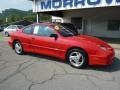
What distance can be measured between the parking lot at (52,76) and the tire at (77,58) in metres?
0.18

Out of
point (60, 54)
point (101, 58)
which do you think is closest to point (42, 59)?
point (60, 54)

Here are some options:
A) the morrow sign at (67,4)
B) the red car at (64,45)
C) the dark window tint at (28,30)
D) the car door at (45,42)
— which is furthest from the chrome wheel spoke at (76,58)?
the morrow sign at (67,4)

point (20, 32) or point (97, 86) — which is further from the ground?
point (20, 32)

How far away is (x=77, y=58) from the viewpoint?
6.55 m

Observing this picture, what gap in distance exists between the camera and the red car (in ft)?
20.6

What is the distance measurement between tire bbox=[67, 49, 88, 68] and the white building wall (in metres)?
14.7

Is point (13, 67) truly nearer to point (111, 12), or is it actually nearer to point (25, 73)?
point (25, 73)

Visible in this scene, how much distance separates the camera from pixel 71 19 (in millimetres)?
23844

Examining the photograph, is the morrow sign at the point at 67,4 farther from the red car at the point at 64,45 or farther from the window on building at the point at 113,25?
the window on building at the point at 113,25

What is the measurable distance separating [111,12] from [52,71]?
52.3 ft

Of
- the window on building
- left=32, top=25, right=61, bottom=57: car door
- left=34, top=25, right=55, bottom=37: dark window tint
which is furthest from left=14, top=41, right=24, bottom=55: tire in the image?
the window on building

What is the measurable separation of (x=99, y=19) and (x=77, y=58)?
15.7m

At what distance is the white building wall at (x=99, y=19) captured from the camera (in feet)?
67.3

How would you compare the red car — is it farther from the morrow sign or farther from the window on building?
the window on building
